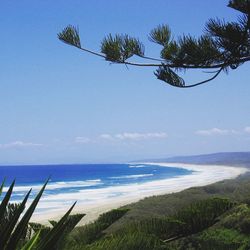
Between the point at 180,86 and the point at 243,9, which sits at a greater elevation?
the point at 243,9

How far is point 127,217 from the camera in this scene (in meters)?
12.1

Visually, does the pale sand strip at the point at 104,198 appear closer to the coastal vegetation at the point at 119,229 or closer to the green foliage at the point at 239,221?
the green foliage at the point at 239,221

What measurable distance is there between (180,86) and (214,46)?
91cm

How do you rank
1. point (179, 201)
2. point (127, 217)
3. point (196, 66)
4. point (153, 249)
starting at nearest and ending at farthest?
point (153, 249), point (196, 66), point (127, 217), point (179, 201)

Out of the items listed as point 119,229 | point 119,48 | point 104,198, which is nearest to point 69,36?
point 119,48

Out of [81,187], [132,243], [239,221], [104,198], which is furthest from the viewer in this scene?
[81,187]

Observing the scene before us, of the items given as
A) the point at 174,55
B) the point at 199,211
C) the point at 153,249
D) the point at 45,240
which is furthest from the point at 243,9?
the point at 45,240

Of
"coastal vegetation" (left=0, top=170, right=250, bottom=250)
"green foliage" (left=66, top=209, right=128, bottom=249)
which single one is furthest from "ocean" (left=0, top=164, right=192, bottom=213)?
"green foliage" (left=66, top=209, right=128, bottom=249)

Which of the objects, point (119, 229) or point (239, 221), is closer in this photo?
point (119, 229)

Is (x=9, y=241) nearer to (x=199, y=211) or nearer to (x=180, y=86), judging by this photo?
(x=199, y=211)

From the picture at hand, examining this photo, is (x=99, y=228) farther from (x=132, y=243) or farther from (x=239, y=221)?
(x=239, y=221)

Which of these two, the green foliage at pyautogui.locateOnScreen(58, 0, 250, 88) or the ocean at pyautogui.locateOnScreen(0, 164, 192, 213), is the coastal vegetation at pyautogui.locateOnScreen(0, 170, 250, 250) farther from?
the green foliage at pyautogui.locateOnScreen(58, 0, 250, 88)

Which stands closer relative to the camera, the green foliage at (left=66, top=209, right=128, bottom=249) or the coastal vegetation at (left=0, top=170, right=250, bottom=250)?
the coastal vegetation at (left=0, top=170, right=250, bottom=250)

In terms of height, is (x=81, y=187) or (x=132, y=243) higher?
(x=132, y=243)
